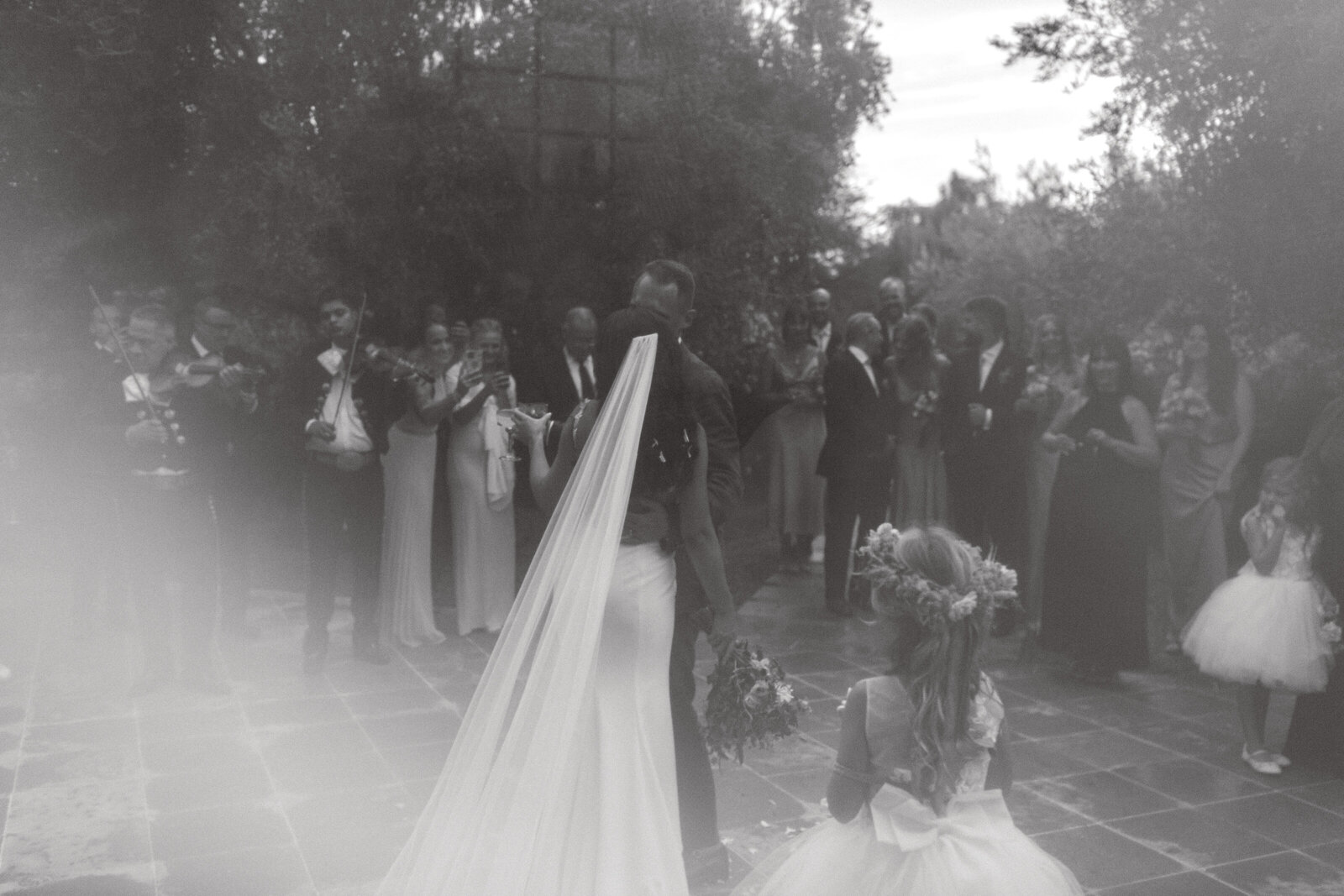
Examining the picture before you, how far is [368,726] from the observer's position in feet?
20.6

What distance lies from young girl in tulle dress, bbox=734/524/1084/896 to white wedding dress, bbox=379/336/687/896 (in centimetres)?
71

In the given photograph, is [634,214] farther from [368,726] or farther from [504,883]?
[504,883]

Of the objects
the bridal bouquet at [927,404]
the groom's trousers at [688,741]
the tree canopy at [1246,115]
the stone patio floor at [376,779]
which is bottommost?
the stone patio floor at [376,779]

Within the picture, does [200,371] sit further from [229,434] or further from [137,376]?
[229,434]

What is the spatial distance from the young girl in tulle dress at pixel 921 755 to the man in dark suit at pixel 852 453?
610 centimetres

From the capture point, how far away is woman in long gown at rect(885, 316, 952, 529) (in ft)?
30.0

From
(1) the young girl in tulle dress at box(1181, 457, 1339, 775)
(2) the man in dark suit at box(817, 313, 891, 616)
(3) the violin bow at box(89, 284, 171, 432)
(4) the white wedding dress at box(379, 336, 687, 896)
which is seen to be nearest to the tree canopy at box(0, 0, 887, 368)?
(3) the violin bow at box(89, 284, 171, 432)

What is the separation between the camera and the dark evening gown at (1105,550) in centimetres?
738

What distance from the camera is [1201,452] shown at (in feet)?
26.0

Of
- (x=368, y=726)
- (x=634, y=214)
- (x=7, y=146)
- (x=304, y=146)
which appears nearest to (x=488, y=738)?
(x=368, y=726)

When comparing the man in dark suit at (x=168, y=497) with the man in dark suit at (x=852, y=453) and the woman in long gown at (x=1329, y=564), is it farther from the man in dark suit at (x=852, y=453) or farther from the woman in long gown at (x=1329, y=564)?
the woman in long gown at (x=1329, y=564)

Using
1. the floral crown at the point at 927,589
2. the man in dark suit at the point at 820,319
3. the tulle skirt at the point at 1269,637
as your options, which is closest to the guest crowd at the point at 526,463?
the tulle skirt at the point at 1269,637

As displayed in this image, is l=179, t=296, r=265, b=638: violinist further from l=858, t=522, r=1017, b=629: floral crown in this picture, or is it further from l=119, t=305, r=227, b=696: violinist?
l=858, t=522, r=1017, b=629: floral crown

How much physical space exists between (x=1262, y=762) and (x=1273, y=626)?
64 centimetres
